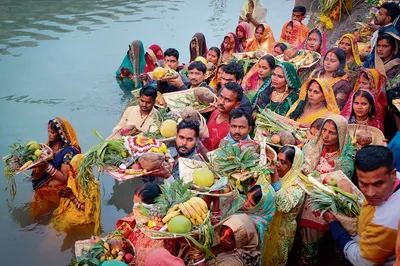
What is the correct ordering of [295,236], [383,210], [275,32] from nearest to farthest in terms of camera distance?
1. [383,210]
2. [295,236]
3. [275,32]

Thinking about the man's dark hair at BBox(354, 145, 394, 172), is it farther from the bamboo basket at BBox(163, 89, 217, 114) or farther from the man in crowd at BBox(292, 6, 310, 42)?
the man in crowd at BBox(292, 6, 310, 42)

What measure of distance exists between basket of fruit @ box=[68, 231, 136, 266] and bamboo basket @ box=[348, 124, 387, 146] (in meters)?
3.08

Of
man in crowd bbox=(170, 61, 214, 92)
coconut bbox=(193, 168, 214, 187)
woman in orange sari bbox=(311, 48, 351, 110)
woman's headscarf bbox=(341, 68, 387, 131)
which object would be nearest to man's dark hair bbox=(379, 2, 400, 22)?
woman in orange sari bbox=(311, 48, 351, 110)

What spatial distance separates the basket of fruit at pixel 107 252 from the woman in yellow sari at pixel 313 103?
3.16 meters

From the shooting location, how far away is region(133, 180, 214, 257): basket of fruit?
303cm

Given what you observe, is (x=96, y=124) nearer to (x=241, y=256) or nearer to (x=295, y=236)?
(x=295, y=236)

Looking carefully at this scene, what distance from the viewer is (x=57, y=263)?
16.9ft

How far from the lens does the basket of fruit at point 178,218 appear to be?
3.03m

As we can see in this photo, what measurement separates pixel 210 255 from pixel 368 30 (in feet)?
27.2

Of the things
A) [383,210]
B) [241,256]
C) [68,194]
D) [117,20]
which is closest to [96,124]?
[68,194]

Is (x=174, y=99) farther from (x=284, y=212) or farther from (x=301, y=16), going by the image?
(x=301, y=16)

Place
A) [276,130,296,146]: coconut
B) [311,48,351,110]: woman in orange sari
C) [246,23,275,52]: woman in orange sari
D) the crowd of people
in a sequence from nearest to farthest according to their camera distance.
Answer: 1. the crowd of people
2. [276,130,296,146]: coconut
3. [311,48,351,110]: woman in orange sari
4. [246,23,275,52]: woman in orange sari

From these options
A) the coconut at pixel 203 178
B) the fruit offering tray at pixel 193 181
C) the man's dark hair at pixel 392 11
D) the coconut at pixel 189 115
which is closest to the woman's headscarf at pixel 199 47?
the man's dark hair at pixel 392 11

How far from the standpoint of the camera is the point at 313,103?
583 centimetres
